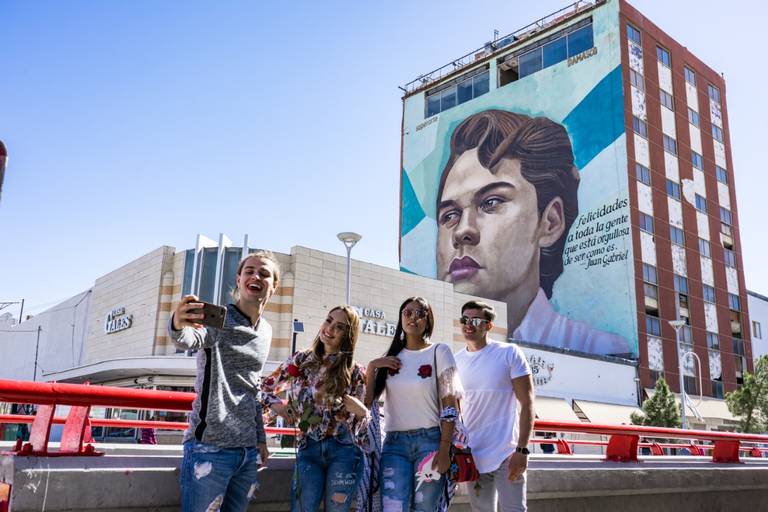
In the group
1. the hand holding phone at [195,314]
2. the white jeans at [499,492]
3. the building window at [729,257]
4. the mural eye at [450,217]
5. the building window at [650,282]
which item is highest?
the mural eye at [450,217]

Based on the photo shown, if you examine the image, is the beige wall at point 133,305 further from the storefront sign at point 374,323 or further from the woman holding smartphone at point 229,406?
the woman holding smartphone at point 229,406

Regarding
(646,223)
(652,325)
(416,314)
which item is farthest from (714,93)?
(416,314)

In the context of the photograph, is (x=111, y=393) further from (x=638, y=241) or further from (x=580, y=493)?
(x=638, y=241)

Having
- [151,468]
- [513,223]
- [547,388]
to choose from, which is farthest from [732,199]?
[151,468]

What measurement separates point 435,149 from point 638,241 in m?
20.5

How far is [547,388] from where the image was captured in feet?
126

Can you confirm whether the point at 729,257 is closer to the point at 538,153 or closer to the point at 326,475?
the point at 538,153

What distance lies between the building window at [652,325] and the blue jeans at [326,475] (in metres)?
46.7

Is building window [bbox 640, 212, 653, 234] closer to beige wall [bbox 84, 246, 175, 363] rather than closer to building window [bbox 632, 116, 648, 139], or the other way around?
building window [bbox 632, 116, 648, 139]

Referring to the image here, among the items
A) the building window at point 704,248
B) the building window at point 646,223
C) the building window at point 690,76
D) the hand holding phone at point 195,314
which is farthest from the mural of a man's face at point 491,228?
the hand holding phone at point 195,314

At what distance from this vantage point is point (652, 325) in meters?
47.4

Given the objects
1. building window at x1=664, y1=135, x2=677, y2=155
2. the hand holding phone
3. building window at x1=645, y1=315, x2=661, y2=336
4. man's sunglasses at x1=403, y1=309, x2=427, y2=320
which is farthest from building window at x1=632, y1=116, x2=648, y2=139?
the hand holding phone

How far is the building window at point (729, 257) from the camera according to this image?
56562 mm

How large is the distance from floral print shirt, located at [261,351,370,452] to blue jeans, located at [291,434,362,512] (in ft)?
0.17
